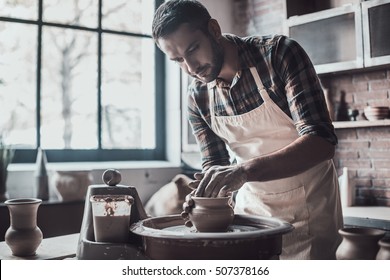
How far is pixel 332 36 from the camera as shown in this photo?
146 inches

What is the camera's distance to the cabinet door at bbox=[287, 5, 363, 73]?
3.54 meters

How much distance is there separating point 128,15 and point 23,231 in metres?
3.30

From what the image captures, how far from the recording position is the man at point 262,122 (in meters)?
1.67

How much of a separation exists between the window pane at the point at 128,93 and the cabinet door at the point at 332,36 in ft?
5.11

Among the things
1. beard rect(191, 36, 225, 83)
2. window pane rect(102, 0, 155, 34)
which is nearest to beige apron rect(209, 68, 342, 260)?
beard rect(191, 36, 225, 83)

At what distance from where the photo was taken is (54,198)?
3.72 m

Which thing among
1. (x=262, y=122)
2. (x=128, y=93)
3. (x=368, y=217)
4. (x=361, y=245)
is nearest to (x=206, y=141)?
(x=262, y=122)

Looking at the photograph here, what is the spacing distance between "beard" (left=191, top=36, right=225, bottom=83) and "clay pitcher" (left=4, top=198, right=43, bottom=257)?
30.9 inches

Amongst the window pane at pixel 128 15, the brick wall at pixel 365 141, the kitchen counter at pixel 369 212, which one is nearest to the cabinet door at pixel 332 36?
the brick wall at pixel 365 141

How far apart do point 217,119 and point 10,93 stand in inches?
99.1

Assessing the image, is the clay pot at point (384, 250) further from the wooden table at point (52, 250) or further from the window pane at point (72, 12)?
the window pane at point (72, 12)

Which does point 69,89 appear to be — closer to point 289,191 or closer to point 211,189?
point 289,191

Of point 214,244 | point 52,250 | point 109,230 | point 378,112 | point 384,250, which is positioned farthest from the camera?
→ point 378,112
